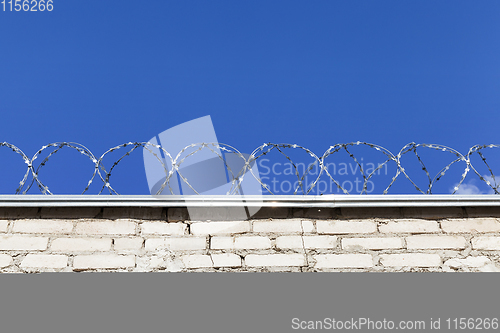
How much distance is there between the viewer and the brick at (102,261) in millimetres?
2891

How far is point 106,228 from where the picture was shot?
3.03 m

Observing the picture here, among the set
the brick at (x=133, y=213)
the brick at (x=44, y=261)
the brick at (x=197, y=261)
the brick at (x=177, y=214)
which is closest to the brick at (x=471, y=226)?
the brick at (x=197, y=261)

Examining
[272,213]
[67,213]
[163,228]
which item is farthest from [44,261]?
[272,213]

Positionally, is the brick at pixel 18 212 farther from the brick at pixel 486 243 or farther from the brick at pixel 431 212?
the brick at pixel 486 243

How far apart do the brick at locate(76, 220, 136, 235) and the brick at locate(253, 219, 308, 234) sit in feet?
3.06

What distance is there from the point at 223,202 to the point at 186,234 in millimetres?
358

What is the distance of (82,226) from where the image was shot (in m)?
3.03

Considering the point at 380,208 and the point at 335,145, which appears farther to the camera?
the point at 335,145

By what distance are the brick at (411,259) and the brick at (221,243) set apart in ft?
3.60

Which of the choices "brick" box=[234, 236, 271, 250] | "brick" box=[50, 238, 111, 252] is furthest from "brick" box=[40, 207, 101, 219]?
"brick" box=[234, 236, 271, 250]

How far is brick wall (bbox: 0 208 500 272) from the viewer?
9.57 feet
